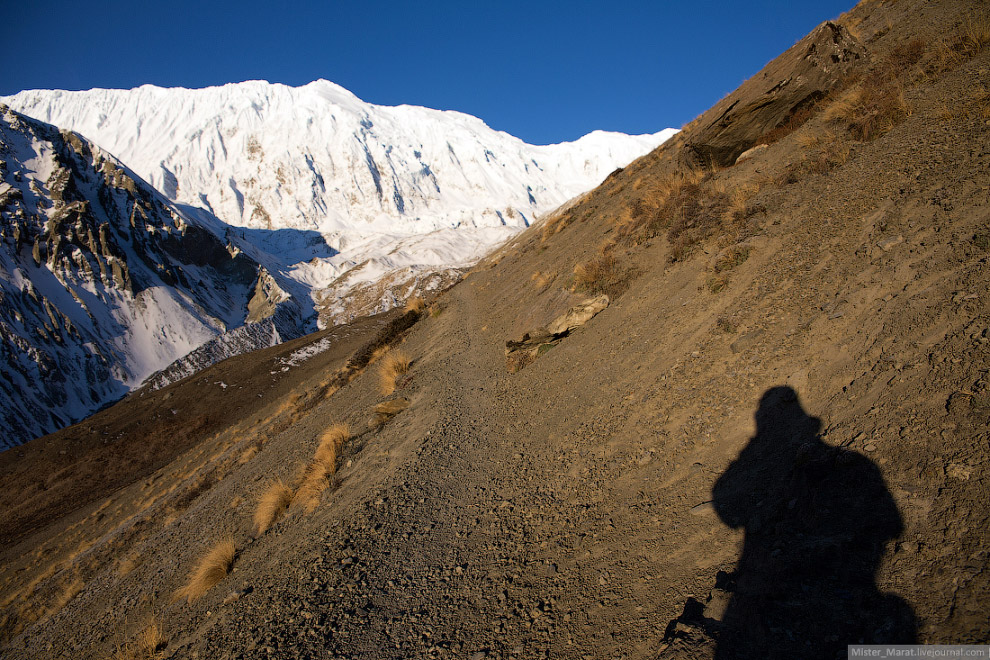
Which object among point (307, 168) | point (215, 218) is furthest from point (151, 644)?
point (307, 168)

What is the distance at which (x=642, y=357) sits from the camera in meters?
5.71

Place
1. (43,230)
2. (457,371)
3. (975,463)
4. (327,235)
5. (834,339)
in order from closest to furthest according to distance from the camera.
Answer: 1. (975,463)
2. (834,339)
3. (457,371)
4. (43,230)
5. (327,235)

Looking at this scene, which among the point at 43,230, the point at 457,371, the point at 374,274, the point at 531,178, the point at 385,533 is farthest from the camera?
the point at 531,178

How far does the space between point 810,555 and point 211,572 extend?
6173 mm

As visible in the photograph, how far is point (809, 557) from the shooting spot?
93.2 inches

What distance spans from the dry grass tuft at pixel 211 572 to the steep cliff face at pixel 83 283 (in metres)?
51.3

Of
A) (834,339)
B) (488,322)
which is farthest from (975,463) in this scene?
(488,322)

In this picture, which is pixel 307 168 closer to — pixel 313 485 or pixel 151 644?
pixel 313 485

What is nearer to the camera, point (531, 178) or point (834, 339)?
point (834, 339)

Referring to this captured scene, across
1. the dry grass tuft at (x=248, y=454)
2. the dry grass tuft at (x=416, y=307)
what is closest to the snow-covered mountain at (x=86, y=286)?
the dry grass tuft at (x=248, y=454)

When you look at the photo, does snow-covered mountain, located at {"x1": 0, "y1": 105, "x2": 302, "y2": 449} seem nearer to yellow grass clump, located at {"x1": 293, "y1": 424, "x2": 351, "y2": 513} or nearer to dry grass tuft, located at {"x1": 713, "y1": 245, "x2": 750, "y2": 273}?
yellow grass clump, located at {"x1": 293, "y1": 424, "x2": 351, "y2": 513}

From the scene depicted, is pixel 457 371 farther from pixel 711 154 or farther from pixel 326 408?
pixel 711 154

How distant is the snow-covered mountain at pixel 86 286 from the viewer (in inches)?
1732

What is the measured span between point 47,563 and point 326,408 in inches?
426
